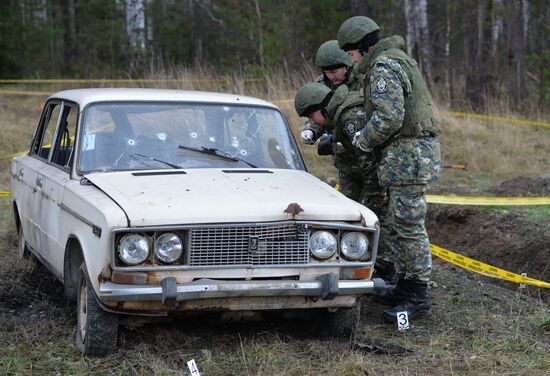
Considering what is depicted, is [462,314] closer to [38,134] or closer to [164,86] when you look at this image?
[38,134]

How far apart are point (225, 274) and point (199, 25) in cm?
2313

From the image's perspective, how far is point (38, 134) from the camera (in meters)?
7.21

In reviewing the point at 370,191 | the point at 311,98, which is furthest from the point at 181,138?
the point at 370,191

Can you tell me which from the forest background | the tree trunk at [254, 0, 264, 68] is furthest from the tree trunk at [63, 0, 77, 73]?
the tree trunk at [254, 0, 264, 68]

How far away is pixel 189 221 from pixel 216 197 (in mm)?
322

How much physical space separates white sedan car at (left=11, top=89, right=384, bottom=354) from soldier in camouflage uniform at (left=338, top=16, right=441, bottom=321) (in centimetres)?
63

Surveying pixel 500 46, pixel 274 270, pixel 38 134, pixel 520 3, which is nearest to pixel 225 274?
pixel 274 270

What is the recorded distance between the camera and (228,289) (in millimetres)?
4836

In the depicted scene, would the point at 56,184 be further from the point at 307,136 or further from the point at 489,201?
the point at 489,201

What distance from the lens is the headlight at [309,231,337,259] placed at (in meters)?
5.12

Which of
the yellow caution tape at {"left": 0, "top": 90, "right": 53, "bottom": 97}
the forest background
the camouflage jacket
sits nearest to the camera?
the camouflage jacket

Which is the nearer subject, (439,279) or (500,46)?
(439,279)

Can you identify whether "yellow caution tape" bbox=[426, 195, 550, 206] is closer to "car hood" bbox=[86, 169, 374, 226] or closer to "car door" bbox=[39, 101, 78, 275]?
"car hood" bbox=[86, 169, 374, 226]

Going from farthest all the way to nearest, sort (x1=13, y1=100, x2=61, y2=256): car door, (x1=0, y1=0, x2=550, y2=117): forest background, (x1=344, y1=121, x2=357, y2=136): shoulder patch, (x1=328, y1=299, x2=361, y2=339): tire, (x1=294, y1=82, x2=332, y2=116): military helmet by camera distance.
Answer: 1. (x1=0, y1=0, x2=550, y2=117): forest background
2. (x1=294, y1=82, x2=332, y2=116): military helmet
3. (x1=344, y1=121, x2=357, y2=136): shoulder patch
4. (x1=13, y1=100, x2=61, y2=256): car door
5. (x1=328, y1=299, x2=361, y2=339): tire
